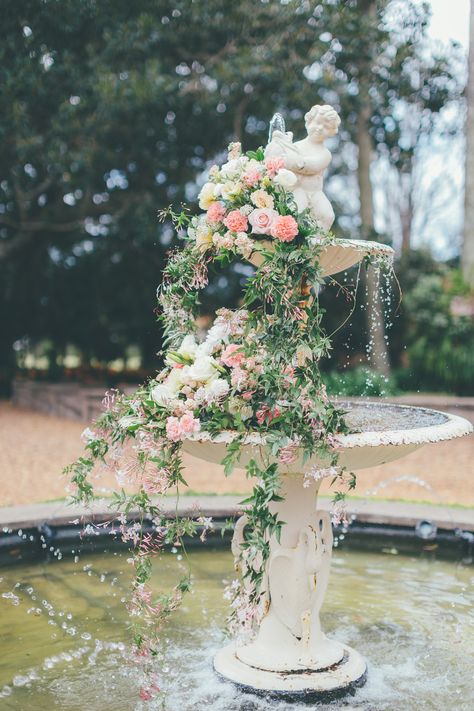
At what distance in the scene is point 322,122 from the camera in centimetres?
387

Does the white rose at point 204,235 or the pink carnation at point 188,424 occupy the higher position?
the white rose at point 204,235

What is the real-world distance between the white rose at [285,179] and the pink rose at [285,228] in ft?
0.74

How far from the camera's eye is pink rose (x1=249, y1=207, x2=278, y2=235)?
349 centimetres

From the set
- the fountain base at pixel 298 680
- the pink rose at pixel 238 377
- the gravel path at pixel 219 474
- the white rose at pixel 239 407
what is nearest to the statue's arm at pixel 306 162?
the pink rose at pixel 238 377

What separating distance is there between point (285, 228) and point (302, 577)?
1.63m

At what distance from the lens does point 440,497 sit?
850cm

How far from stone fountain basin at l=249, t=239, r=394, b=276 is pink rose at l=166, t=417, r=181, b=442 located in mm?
833

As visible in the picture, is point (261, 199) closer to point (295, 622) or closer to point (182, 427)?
point (182, 427)

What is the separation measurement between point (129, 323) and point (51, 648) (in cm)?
1649

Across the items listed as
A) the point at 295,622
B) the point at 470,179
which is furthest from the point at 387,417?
the point at 470,179

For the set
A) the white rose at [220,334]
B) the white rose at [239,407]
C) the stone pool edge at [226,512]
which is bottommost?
the stone pool edge at [226,512]

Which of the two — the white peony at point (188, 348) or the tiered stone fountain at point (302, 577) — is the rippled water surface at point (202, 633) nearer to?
the tiered stone fountain at point (302, 577)

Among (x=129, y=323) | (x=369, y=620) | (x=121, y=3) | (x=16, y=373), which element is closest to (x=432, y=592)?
(x=369, y=620)

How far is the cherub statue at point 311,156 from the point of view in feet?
12.7
